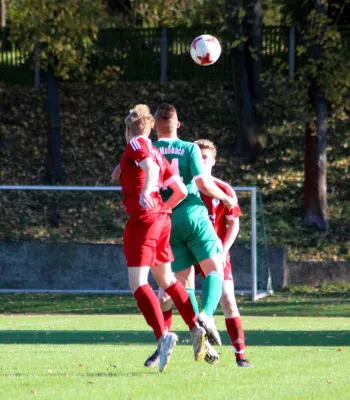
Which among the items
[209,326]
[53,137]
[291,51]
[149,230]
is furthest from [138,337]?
[291,51]

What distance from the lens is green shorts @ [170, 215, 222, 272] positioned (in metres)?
8.29

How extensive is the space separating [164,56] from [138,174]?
833 inches

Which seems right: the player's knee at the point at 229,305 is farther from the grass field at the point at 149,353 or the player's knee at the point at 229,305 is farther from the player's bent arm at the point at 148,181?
the player's bent arm at the point at 148,181

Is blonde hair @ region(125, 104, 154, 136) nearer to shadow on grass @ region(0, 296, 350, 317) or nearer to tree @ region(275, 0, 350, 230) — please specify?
shadow on grass @ region(0, 296, 350, 317)

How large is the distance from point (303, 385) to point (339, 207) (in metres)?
16.7

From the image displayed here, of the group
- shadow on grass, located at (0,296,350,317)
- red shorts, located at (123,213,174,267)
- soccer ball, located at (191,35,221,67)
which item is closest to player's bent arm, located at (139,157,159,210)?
red shorts, located at (123,213,174,267)

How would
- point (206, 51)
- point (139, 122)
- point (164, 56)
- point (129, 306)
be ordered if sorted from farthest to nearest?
point (164, 56) → point (129, 306) → point (206, 51) → point (139, 122)

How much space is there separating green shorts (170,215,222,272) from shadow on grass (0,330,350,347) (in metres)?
2.78

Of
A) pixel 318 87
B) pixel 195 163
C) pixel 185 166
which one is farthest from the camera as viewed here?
pixel 318 87

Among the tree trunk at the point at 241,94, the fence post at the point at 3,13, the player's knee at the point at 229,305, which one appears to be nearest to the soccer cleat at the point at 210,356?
the player's knee at the point at 229,305

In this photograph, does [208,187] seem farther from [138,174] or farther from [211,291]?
[211,291]

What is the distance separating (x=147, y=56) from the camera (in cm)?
2870

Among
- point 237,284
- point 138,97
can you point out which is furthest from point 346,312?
point 138,97

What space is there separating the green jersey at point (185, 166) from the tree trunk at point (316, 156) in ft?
43.4
